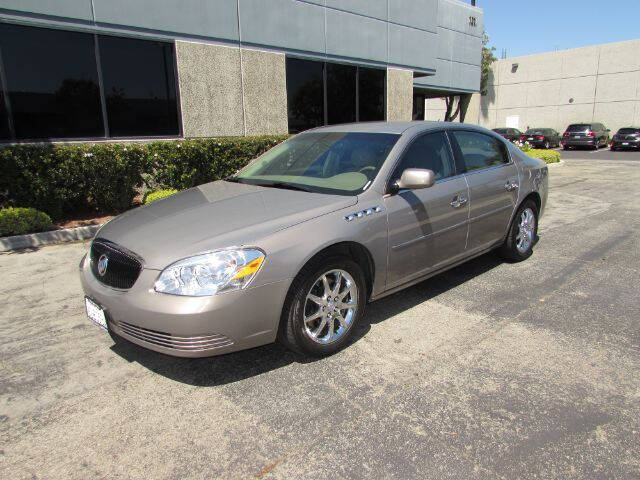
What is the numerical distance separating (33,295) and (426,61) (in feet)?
47.0

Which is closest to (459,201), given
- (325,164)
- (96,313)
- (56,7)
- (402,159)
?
(402,159)

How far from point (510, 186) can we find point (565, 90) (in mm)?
38146

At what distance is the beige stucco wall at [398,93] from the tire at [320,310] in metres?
12.2

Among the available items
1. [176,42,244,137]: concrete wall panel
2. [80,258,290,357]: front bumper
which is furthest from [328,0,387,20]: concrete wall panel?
[80,258,290,357]: front bumper

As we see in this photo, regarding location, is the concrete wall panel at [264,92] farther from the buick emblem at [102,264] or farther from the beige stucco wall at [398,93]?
the buick emblem at [102,264]

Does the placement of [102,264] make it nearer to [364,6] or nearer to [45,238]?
[45,238]

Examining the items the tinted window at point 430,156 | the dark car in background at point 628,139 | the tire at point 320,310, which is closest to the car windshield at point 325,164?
the tinted window at point 430,156

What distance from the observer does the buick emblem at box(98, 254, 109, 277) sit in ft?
10.1

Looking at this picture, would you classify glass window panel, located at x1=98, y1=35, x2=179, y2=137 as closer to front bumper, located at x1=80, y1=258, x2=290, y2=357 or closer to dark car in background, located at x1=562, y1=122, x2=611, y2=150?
front bumper, located at x1=80, y1=258, x2=290, y2=357

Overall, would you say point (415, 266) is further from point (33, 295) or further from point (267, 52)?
point (267, 52)

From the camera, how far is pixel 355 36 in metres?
13.1

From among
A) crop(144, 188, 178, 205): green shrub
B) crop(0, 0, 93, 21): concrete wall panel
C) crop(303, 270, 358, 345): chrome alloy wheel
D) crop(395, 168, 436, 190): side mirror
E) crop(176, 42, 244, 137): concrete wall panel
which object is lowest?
crop(303, 270, 358, 345): chrome alloy wheel

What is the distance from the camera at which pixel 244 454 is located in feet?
7.75

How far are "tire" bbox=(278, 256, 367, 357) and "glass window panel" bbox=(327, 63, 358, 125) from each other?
10.5m
